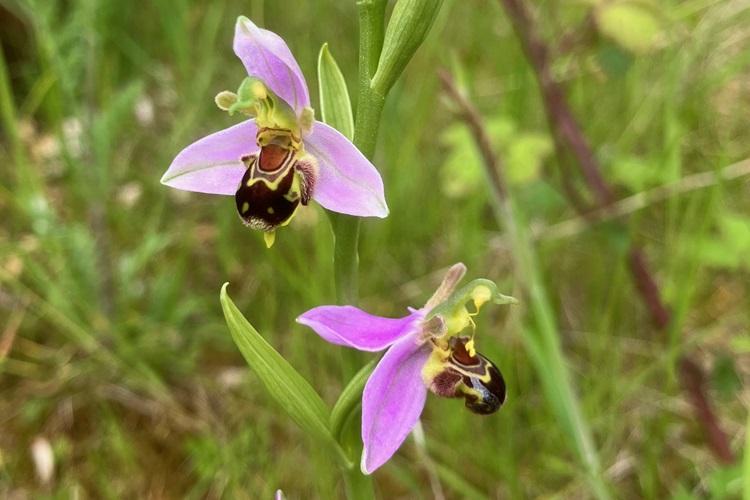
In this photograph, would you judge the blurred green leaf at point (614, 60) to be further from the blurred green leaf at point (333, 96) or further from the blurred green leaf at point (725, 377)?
the blurred green leaf at point (333, 96)

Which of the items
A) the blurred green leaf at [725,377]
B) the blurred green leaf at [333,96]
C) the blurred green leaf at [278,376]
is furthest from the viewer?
the blurred green leaf at [725,377]

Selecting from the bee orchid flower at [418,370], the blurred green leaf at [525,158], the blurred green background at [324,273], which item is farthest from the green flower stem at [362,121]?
the blurred green leaf at [525,158]

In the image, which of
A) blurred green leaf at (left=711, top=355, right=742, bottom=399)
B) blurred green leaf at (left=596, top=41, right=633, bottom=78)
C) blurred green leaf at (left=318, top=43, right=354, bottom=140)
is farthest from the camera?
blurred green leaf at (left=596, top=41, right=633, bottom=78)

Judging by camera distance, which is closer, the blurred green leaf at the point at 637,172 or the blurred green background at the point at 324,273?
the blurred green background at the point at 324,273

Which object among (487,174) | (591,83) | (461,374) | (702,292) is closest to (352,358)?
(461,374)

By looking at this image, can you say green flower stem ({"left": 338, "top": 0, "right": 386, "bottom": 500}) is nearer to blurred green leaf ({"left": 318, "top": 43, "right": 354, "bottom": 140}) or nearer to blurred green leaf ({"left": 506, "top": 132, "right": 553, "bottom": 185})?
blurred green leaf ({"left": 318, "top": 43, "right": 354, "bottom": 140})

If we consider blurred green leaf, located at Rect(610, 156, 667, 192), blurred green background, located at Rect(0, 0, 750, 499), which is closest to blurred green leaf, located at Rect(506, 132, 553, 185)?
blurred green background, located at Rect(0, 0, 750, 499)
